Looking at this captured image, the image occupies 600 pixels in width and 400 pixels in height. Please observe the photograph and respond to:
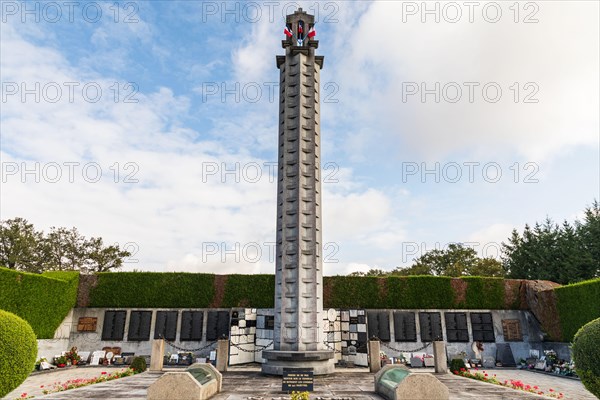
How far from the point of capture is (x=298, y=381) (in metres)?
12.0

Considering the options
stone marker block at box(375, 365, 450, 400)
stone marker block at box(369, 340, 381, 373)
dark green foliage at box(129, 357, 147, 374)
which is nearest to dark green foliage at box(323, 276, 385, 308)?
stone marker block at box(369, 340, 381, 373)

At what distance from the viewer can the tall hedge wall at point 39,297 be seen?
66.9 ft

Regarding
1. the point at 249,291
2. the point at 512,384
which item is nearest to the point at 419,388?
the point at 512,384

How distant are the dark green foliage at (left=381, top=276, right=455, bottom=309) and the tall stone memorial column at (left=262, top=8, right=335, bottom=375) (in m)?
9.11

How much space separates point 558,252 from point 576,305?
53.2ft

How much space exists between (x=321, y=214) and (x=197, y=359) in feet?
37.5

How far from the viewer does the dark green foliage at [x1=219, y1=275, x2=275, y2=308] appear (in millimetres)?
25375

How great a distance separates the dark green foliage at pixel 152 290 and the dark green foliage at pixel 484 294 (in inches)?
676

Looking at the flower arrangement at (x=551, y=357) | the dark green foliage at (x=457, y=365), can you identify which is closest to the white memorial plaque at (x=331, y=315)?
the dark green foliage at (x=457, y=365)

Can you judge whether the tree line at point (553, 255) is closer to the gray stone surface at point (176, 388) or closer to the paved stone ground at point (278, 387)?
the paved stone ground at point (278, 387)

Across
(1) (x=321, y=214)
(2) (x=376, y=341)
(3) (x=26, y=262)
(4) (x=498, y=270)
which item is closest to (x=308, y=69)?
(1) (x=321, y=214)

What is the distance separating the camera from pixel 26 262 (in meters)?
43.7

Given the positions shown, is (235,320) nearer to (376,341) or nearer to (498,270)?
(376,341)

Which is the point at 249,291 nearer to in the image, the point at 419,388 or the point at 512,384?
the point at 512,384
